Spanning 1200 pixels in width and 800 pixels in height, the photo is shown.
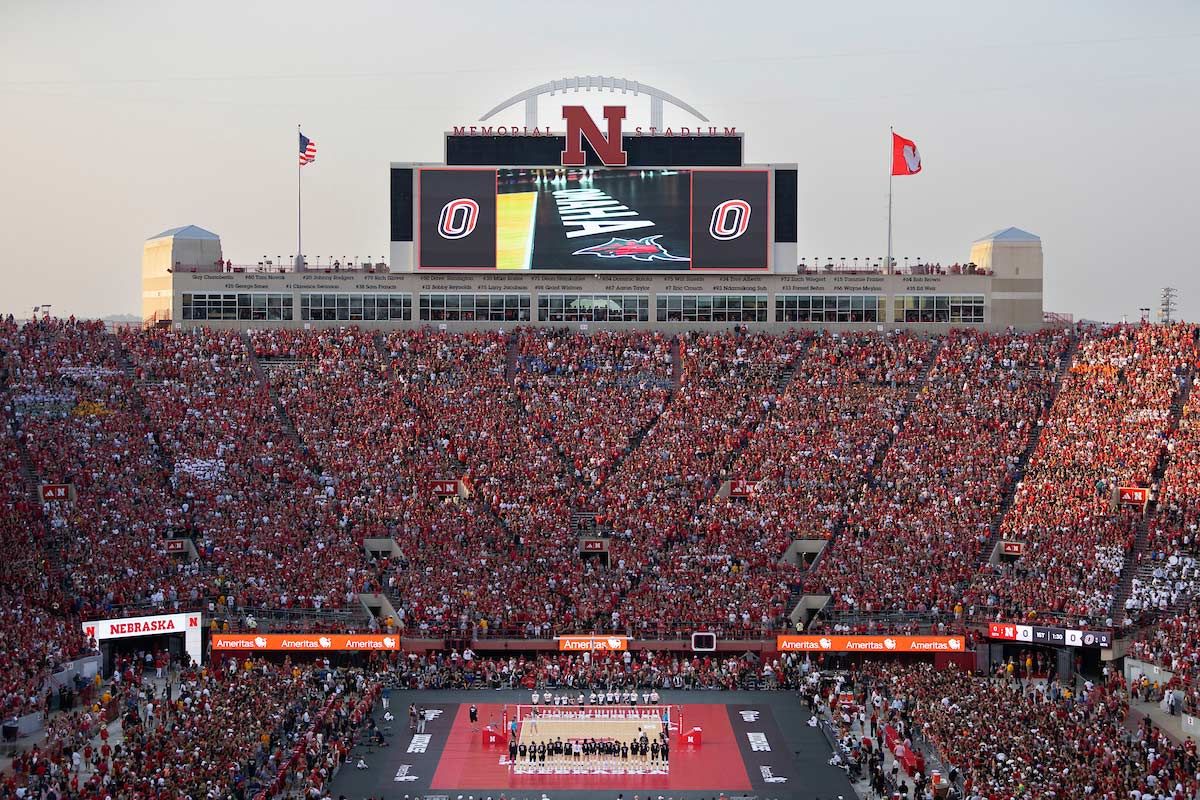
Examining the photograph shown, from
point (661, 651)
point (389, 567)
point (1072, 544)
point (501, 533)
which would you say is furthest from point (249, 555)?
point (1072, 544)

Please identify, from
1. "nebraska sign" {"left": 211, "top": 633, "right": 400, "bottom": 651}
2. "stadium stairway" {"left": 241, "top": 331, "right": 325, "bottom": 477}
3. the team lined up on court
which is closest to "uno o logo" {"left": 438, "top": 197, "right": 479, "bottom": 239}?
"stadium stairway" {"left": 241, "top": 331, "right": 325, "bottom": 477}

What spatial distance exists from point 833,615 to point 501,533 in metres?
12.1

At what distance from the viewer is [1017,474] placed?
189 feet

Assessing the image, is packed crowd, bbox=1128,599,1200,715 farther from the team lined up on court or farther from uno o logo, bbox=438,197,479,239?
uno o logo, bbox=438,197,479,239

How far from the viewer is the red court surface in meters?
38.6

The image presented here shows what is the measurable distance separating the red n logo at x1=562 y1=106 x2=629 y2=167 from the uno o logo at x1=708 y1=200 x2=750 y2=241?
4.87 m

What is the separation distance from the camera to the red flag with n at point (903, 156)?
2721 inches

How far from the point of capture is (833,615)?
50531mm

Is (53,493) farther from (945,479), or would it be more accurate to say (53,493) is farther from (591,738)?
(945,479)

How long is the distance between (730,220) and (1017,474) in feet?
62.1

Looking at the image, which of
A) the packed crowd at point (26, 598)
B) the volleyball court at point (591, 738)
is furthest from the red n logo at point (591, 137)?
the volleyball court at point (591, 738)

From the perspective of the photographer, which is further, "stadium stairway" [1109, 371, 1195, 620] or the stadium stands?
"stadium stairway" [1109, 371, 1195, 620]

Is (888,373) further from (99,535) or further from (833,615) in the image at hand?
(99,535)

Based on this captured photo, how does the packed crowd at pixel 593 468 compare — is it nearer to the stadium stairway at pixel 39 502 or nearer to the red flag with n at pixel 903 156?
the stadium stairway at pixel 39 502
